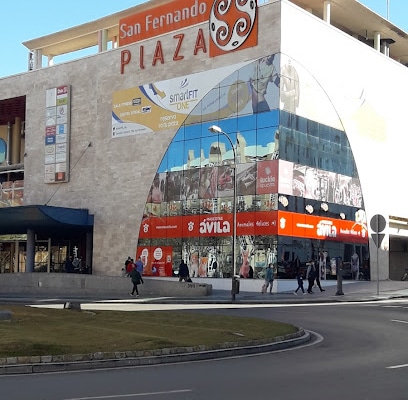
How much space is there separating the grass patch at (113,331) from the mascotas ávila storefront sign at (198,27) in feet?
85.9

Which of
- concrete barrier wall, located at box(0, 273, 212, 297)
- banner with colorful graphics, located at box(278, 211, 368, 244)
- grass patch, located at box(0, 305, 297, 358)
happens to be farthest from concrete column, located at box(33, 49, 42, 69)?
grass patch, located at box(0, 305, 297, 358)

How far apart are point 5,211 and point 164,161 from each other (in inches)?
469

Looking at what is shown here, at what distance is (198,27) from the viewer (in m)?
44.8

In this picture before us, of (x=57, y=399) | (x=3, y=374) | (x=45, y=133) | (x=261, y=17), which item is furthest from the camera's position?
(x=45, y=133)

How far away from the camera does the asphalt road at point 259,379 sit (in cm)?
848

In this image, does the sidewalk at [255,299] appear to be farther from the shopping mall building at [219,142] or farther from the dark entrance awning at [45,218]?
the dark entrance awning at [45,218]

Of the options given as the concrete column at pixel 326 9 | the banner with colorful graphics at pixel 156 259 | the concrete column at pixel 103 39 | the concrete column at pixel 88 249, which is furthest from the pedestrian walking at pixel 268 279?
the concrete column at pixel 103 39

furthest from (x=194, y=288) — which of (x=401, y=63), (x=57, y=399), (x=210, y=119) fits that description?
(x=401, y=63)

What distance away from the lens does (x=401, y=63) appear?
186ft

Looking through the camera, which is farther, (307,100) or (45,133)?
(45,133)

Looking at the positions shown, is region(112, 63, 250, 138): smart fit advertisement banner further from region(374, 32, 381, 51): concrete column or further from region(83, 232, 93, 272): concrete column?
region(374, 32, 381, 51): concrete column

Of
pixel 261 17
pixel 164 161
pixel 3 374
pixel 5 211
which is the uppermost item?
pixel 261 17

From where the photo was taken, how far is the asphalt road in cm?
848

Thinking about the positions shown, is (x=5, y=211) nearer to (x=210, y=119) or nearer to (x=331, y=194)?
(x=210, y=119)
